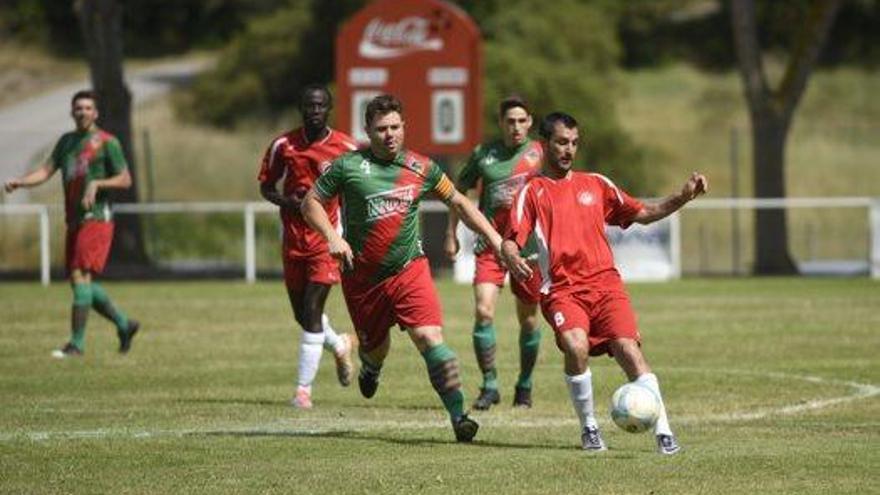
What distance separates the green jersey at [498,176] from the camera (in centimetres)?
1585

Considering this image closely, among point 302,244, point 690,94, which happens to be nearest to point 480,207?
point 302,244

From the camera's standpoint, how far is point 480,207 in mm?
15945

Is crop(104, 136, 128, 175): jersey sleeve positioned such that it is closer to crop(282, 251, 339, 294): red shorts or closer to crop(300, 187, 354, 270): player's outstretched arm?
crop(282, 251, 339, 294): red shorts

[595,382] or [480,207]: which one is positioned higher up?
[480,207]

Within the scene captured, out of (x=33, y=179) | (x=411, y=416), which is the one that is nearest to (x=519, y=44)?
(x=33, y=179)

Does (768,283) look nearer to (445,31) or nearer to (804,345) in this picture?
(445,31)

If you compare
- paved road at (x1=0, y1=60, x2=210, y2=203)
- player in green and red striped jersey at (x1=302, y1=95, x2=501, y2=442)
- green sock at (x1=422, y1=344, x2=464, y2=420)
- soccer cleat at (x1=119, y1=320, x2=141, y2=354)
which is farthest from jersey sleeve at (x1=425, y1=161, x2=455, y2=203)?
paved road at (x1=0, y1=60, x2=210, y2=203)

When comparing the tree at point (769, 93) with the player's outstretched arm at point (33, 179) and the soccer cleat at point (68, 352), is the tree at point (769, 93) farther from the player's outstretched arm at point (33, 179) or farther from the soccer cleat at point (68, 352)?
the player's outstretched arm at point (33, 179)

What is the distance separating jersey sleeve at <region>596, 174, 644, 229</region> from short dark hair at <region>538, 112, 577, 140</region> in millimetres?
452

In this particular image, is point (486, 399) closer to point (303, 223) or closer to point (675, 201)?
point (303, 223)

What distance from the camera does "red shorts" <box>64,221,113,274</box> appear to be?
1934 cm

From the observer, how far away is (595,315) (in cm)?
1223

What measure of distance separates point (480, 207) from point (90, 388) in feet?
11.8

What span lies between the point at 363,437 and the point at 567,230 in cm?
205
